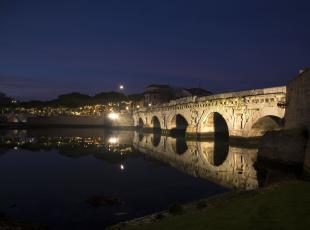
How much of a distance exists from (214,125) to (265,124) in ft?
49.9

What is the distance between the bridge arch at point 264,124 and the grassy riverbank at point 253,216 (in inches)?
1047

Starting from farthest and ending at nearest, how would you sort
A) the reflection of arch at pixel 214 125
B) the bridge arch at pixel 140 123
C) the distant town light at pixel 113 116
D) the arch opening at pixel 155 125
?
1. the distant town light at pixel 113 116
2. the bridge arch at pixel 140 123
3. the arch opening at pixel 155 125
4. the reflection of arch at pixel 214 125

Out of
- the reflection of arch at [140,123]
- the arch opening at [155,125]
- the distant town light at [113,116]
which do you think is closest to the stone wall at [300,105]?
the arch opening at [155,125]

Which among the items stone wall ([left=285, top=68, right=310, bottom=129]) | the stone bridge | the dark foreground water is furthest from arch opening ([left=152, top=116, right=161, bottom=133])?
stone wall ([left=285, top=68, right=310, bottom=129])

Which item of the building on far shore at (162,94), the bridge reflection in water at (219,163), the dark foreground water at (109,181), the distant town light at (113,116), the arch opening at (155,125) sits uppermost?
the building on far shore at (162,94)

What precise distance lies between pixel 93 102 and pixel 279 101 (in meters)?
113

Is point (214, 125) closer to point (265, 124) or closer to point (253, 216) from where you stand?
point (265, 124)

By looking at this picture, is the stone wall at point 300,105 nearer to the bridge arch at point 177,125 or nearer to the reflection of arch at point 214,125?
the reflection of arch at point 214,125

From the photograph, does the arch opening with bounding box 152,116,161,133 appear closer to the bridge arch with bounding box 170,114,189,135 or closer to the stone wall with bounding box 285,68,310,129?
the bridge arch with bounding box 170,114,189,135

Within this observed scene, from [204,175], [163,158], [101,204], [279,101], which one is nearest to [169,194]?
[101,204]

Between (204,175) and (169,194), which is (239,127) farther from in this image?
(169,194)

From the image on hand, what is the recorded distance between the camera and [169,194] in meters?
18.8

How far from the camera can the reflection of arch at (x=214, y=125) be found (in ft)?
171

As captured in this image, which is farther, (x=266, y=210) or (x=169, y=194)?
(x=169, y=194)
